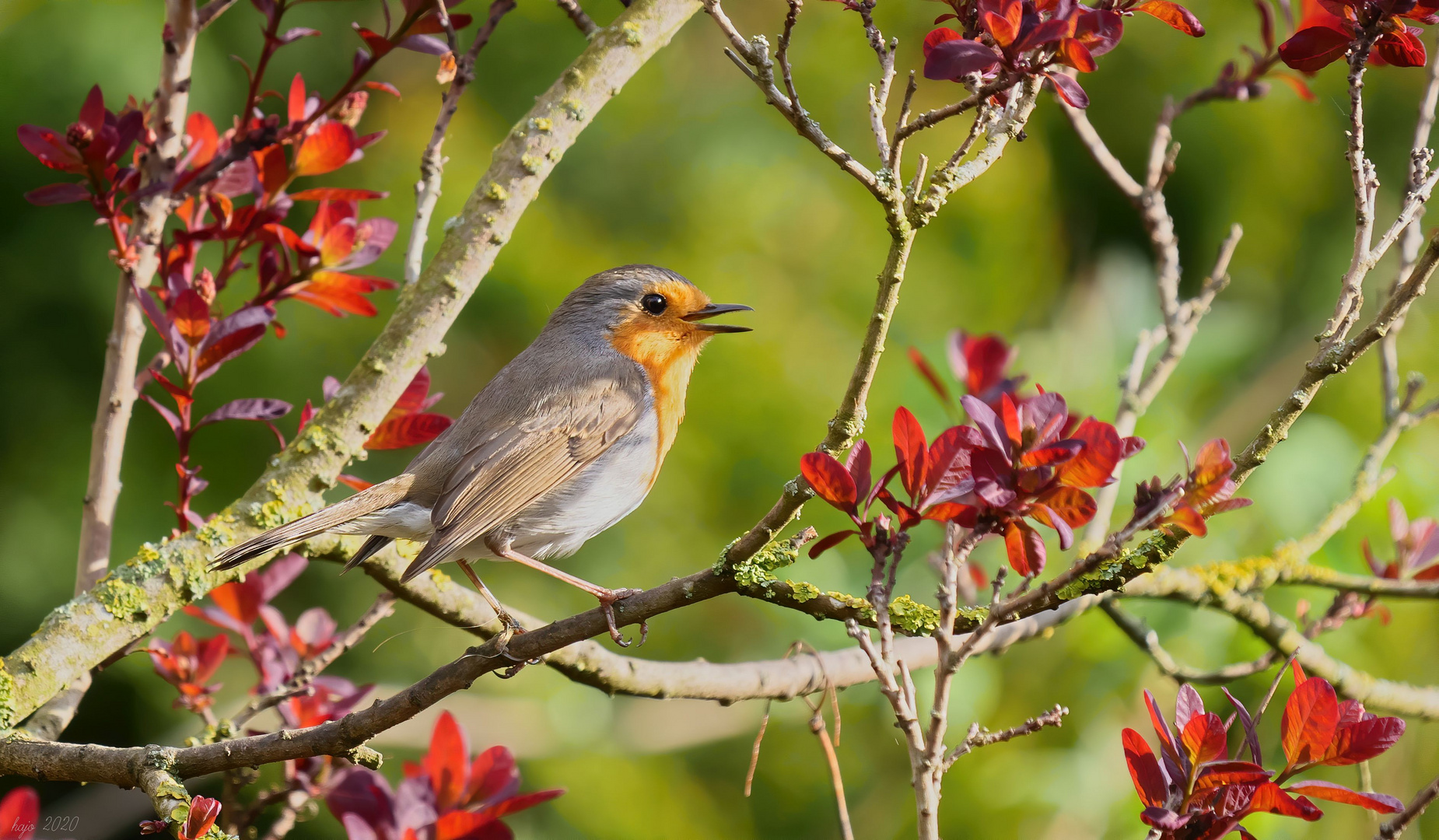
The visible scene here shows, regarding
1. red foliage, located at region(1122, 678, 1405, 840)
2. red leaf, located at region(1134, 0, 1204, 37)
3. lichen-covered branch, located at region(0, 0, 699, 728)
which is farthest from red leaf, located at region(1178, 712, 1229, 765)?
lichen-covered branch, located at region(0, 0, 699, 728)

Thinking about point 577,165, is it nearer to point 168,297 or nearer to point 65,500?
point 65,500

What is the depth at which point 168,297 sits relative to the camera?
2057 millimetres

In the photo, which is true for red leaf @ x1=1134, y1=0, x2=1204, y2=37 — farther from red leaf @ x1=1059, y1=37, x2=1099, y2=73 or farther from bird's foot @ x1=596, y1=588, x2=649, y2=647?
bird's foot @ x1=596, y1=588, x2=649, y2=647

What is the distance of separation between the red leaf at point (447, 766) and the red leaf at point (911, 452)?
88cm

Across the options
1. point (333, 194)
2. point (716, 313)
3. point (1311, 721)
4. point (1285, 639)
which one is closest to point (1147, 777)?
point (1311, 721)

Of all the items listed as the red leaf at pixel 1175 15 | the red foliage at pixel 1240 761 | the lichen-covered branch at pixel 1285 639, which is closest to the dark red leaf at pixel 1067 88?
the red leaf at pixel 1175 15

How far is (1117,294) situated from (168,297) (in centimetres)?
365

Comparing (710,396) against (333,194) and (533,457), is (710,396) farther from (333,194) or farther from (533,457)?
(333,194)

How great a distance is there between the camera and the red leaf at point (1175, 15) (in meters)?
1.42

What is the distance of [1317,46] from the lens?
4.79 ft

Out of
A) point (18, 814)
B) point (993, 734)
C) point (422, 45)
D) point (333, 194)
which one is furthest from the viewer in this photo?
point (333, 194)

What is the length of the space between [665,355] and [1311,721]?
2028 mm

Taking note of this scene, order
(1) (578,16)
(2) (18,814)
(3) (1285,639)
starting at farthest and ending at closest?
1. (3) (1285,639)
2. (1) (578,16)
3. (2) (18,814)

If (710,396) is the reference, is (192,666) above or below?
below
